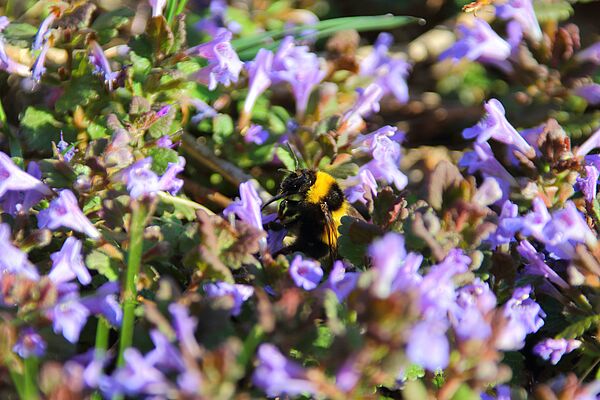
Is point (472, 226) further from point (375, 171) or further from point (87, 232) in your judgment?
point (87, 232)

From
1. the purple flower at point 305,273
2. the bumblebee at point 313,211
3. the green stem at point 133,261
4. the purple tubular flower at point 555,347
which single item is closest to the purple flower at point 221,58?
the bumblebee at point 313,211

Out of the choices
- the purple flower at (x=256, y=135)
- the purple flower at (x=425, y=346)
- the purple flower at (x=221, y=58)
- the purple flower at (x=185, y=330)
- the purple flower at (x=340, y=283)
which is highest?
the purple flower at (x=425, y=346)

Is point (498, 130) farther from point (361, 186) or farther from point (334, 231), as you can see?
point (334, 231)

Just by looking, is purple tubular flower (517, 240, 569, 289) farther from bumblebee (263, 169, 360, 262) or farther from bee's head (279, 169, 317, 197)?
bee's head (279, 169, 317, 197)

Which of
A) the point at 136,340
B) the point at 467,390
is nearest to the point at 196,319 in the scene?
the point at 136,340

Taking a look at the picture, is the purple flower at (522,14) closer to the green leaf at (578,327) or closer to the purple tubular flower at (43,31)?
the green leaf at (578,327)

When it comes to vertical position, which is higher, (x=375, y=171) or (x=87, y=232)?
(x=87, y=232)
